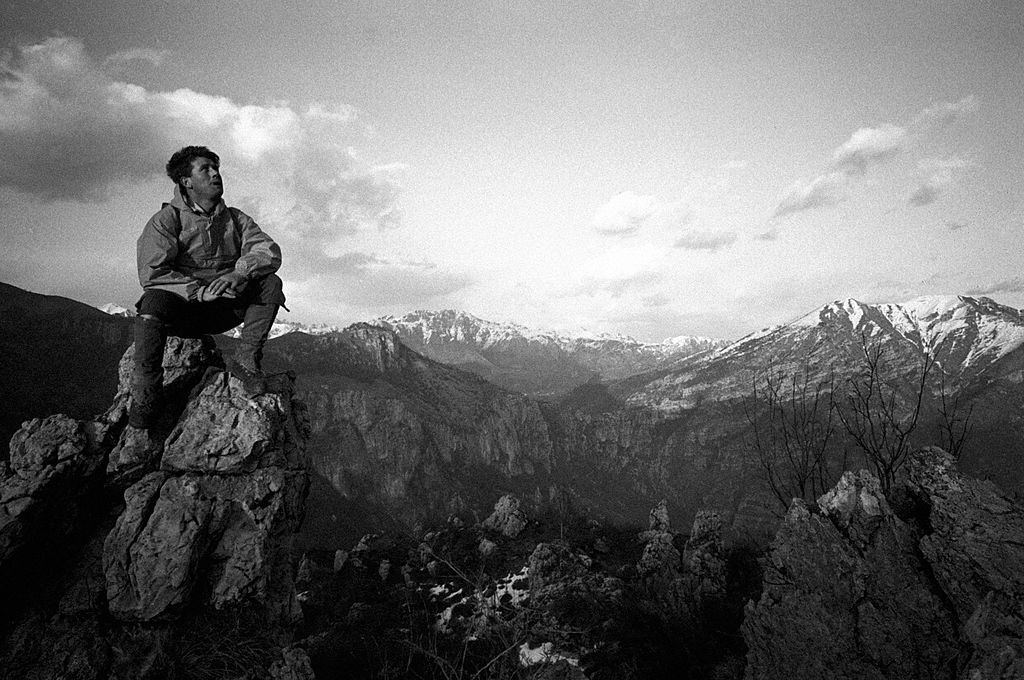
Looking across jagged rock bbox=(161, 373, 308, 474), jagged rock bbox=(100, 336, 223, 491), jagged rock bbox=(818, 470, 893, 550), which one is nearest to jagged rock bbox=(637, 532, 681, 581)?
jagged rock bbox=(818, 470, 893, 550)

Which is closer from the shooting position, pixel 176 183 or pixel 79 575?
pixel 79 575

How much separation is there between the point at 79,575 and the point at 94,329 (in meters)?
182

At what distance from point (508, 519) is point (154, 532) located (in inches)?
1747

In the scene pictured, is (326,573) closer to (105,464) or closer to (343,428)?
(105,464)

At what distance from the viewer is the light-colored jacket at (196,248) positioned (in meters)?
5.49

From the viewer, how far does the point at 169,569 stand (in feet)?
16.2

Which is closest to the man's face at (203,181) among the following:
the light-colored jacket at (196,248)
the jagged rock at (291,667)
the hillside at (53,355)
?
the light-colored jacket at (196,248)

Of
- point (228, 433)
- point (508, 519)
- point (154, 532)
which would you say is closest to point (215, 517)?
point (154, 532)

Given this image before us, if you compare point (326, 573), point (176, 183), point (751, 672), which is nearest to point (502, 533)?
point (326, 573)

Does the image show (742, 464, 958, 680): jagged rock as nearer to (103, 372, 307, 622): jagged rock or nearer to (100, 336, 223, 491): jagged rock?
(103, 372, 307, 622): jagged rock

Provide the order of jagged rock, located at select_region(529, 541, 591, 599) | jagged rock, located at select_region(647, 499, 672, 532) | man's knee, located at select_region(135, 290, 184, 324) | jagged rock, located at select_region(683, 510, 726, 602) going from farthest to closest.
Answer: jagged rock, located at select_region(647, 499, 672, 532) < jagged rock, located at select_region(529, 541, 591, 599) < jagged rock, located at select_region(683, 510, 726, 602) < man's knee, located at select_region(135, 290, 184, 324)

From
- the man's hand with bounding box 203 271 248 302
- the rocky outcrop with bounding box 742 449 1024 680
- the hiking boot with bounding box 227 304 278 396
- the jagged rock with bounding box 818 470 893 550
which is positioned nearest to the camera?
the man's hand with bounding box 203 271 248 302

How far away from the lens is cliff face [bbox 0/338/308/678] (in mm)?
4617

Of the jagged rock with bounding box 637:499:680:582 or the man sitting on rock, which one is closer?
the man sitting on rock
